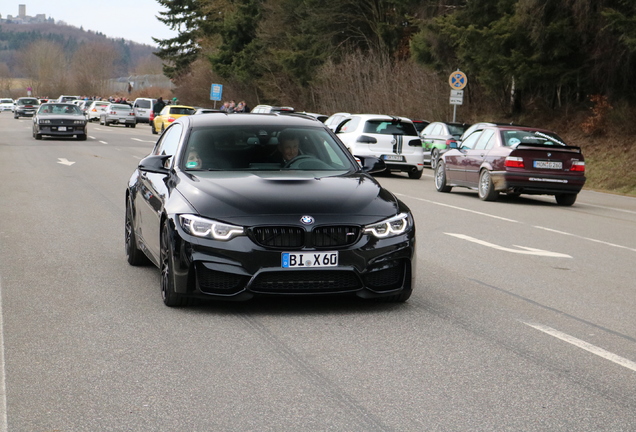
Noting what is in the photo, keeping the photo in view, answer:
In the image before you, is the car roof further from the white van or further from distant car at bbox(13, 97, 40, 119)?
distant car at bbox(13, 97, 40, 119)

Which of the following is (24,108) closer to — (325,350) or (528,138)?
(528,138)

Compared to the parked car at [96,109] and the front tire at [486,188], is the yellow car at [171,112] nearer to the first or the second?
the parked car at [96,109]

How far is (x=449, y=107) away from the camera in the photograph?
146ft

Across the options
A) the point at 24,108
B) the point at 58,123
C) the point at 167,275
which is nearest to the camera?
the point at 167,275

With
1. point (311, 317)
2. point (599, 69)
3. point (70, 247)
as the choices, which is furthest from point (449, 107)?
point (311, 317)

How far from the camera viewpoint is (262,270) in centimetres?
730

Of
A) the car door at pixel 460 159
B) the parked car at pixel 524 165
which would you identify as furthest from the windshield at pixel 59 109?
the parked car at pixel 524 165

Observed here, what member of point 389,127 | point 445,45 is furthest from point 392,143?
point 445,45

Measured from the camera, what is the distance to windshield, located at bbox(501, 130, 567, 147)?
2000 cm

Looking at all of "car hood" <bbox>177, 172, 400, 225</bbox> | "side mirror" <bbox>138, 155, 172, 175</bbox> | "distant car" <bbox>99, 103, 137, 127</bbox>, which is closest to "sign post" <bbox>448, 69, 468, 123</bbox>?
"side mirror" <bbox>138, 155, 172, 175</bbox>

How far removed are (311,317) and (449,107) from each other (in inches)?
1490

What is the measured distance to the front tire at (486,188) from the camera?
65.1 feet

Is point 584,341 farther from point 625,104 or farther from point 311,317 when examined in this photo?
point 625,104

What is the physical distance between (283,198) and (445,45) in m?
31.9
